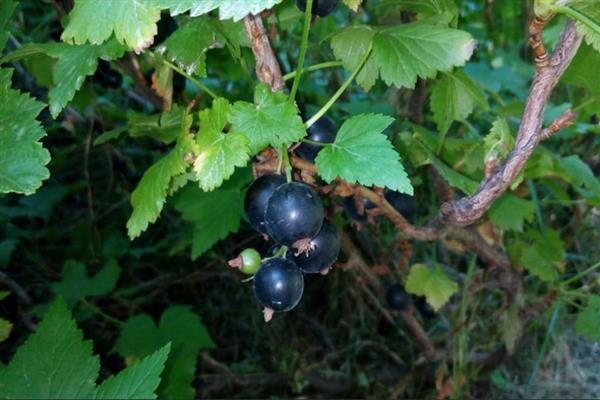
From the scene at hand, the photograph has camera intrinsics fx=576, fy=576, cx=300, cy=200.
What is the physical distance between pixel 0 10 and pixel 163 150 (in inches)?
41.7

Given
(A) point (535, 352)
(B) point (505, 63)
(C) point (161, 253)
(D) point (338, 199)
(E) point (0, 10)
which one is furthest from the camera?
(B) point (505, 63)

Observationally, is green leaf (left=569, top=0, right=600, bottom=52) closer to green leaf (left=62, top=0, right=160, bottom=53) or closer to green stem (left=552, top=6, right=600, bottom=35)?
green stem (left=552, top=6, right=600, bottom=35)

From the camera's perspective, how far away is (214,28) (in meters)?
0.92

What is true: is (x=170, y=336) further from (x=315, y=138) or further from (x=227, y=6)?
(x=227, y=6)

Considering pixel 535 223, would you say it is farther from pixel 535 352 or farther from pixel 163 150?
pixel 163 150

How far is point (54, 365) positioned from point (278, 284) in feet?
1.38

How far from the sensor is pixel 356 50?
0.97m

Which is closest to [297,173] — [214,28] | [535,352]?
[214,28]

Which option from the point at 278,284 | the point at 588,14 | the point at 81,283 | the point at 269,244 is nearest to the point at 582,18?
the point at 588,14

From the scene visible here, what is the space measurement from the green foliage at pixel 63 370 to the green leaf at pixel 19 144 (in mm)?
293

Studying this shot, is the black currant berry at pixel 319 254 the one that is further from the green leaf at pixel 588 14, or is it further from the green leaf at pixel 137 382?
the green leaf at pixel 588 14

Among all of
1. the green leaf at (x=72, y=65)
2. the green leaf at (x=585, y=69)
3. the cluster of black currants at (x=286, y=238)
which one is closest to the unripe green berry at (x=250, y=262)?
the cluster of black currants at (x=286, y=238)

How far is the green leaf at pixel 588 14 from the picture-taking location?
0.70m

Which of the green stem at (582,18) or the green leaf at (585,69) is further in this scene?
the green leaf at (585,69)
